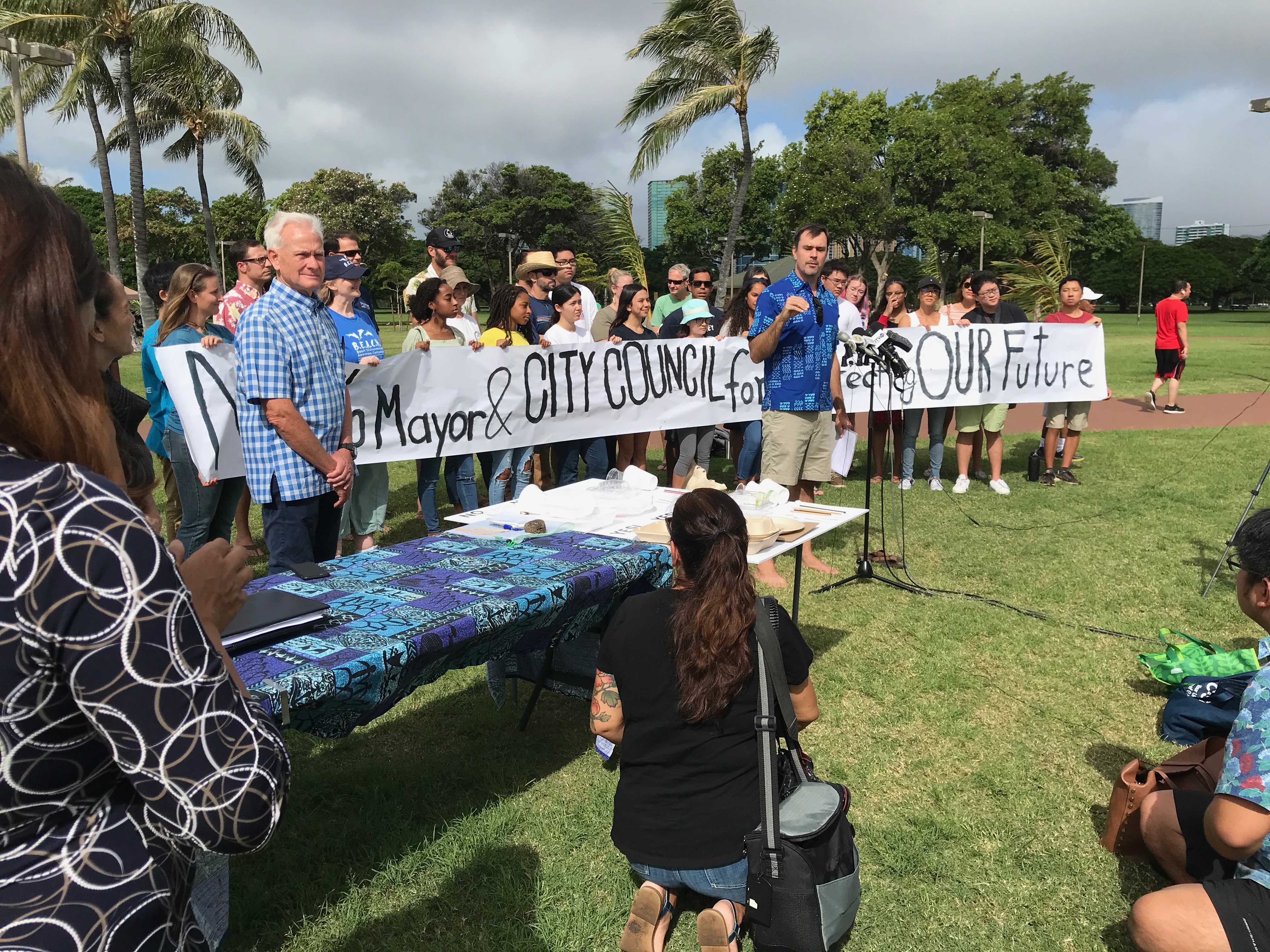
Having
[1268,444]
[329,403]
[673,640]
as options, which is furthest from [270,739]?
[1268,444]

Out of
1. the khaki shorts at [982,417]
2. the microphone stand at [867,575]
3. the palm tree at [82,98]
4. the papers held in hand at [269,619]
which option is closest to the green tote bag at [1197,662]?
the microphone stand at [867,575]

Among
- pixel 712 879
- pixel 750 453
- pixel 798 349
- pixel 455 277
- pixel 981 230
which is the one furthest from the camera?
pixel 981 230

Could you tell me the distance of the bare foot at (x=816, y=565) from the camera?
6406mm

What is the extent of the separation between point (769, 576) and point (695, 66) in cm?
2000

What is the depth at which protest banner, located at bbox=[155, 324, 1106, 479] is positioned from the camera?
5512 millimetres

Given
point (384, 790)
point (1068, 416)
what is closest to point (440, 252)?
point (384, 790)

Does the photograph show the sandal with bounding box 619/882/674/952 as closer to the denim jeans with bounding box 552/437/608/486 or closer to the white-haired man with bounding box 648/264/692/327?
the denim jeans with bounding box 552/437/608/486

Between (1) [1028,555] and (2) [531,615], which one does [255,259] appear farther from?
(1) [1028,555]

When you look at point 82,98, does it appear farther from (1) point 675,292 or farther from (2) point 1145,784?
(2) point 1145,784

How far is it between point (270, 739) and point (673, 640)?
155 cm

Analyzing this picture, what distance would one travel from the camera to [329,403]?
13.3 feet

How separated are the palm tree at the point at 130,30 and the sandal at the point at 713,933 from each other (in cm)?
2778

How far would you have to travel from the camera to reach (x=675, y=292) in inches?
382

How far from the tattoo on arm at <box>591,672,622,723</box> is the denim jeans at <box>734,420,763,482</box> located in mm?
4858
